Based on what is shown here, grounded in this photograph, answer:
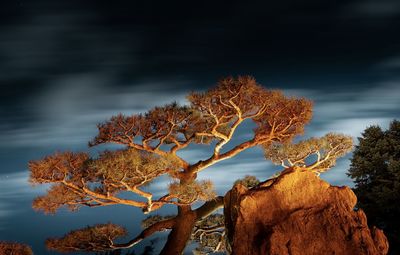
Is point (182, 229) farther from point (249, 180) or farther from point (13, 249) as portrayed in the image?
point (13, 249)

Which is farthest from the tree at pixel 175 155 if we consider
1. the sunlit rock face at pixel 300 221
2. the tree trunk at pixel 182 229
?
the sunlit rock face at pixel 300 221

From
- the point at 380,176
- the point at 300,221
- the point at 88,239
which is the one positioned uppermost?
the point at 380,176

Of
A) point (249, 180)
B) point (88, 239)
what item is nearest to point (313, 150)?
point (249, 180)

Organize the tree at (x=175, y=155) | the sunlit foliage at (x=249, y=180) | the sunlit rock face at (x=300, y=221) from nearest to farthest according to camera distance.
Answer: the sunlit rock face at (x=300, y=221)
the tree at (x=175, y=155)
the sunlit foliage at (x=249, y=180)

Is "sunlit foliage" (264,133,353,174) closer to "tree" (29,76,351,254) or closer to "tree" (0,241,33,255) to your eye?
"tree" (29,76,351,254)

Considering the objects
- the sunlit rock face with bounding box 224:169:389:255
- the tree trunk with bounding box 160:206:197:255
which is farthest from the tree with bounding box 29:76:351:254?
the sunlit rock face with bounding box 224:169:389:255

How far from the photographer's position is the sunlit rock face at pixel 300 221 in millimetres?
9219

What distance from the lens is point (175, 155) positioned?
563 inches

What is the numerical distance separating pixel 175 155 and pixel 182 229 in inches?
96.5

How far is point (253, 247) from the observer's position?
30.8ft

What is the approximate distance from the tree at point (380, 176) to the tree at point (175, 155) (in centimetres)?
200

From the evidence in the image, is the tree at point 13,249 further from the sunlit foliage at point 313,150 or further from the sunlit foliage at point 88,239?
the sunlit foliage at point 313,150

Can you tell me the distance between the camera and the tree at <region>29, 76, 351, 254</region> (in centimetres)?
1294

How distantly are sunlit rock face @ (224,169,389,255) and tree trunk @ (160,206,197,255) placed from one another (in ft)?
15.8
